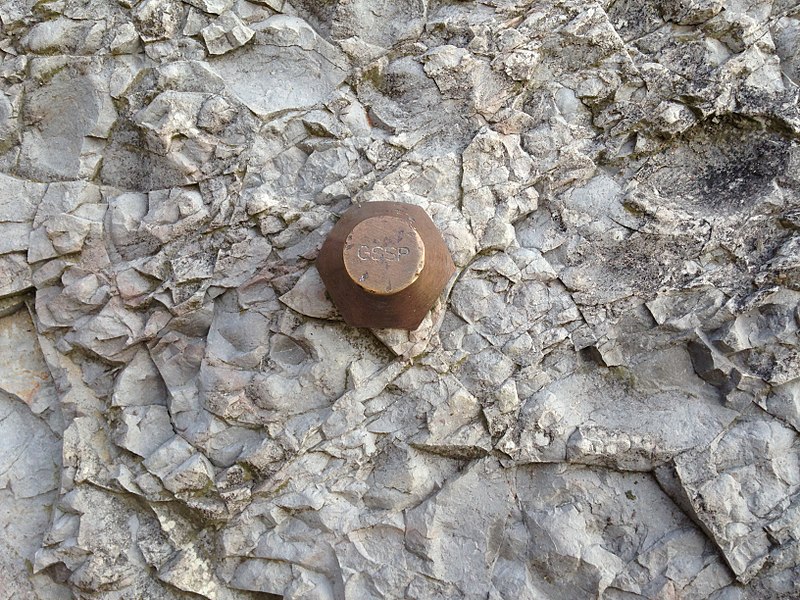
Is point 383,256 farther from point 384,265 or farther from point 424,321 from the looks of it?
point 424,321

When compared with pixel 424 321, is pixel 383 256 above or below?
above

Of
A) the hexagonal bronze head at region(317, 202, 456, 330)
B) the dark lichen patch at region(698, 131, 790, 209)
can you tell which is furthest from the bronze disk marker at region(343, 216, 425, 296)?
the dark lichen patch at region(698, 131, 790, 209)

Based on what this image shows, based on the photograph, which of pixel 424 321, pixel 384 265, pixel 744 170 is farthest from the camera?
pixel 744 170

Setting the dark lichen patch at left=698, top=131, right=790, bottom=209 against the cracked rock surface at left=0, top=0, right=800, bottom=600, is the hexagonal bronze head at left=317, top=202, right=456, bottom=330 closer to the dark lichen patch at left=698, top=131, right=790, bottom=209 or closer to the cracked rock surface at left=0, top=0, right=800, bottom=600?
the cracked rock surface at left=0, top=0, right=800, bottom=600

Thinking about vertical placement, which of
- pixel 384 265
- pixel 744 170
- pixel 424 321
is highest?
pixel 744 170

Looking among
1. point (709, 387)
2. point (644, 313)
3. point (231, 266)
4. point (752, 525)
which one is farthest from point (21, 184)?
point (752, 525)

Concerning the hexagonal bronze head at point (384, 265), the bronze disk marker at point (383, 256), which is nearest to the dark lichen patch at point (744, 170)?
the hexagonal bronze head at point (384, 265)

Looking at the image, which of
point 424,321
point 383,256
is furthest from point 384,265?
point 424,321

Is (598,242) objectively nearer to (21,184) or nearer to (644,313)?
(644,313)
